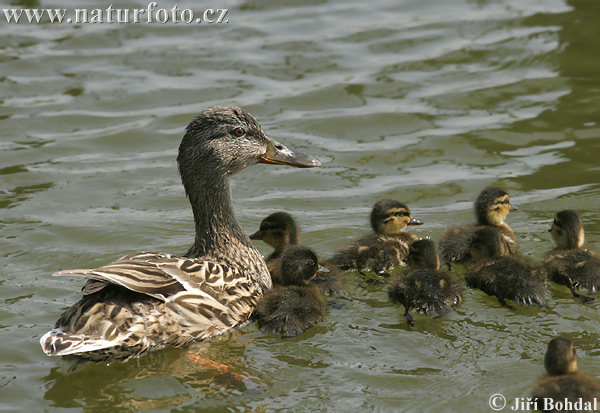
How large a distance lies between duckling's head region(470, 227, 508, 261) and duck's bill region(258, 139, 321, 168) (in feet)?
4.46

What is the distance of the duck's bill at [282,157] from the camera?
7.22 metres

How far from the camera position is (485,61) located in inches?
479

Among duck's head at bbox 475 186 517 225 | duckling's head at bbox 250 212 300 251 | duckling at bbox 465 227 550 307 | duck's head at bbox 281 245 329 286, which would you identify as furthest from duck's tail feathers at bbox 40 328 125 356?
duck's head at bbox 475 186 517 225

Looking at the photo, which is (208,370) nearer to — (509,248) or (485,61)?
(509,248)

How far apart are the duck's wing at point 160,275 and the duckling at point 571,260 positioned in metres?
2.33

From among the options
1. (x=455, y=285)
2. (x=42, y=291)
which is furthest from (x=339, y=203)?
(x=42, y=291)

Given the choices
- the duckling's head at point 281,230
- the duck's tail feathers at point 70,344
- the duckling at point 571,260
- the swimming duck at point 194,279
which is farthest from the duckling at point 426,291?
the duck's tail feathers at point 70,344

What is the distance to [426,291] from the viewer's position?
260 inches

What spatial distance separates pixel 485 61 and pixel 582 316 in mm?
6205

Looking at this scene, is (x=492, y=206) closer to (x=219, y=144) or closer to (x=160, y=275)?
(x=219, y=144)

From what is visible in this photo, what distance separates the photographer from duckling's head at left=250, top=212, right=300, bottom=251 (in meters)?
7.69

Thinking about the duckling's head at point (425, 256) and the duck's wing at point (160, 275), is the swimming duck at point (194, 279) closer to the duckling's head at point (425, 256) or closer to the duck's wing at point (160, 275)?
the duck's wing at point (160, 275)

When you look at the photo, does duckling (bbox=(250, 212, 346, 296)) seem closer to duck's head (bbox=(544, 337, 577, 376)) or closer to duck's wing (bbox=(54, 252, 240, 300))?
duck's wing (bbox=(54, 252, 240, 300))

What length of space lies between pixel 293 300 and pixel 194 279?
0.69 m
